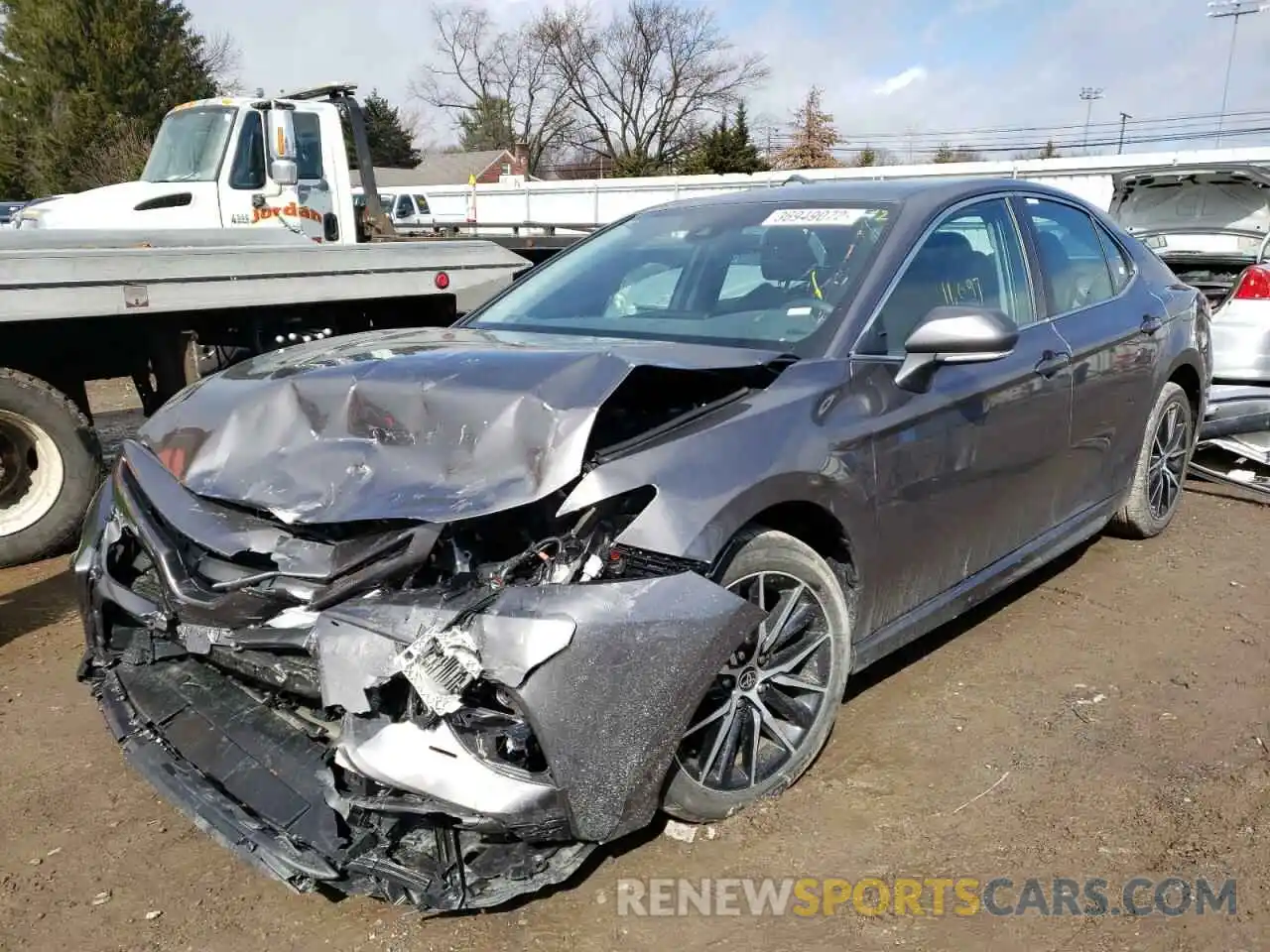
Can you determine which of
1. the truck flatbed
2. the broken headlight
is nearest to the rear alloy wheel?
the broken headlight

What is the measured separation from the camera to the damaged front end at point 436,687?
224 cm

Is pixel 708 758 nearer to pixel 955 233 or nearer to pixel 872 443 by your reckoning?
pixel 872 443

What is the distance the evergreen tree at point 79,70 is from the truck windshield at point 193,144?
3089 centimetres

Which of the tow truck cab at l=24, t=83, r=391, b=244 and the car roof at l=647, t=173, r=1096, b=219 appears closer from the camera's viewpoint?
the car roof at l=647, t=173, r=1096, b=219

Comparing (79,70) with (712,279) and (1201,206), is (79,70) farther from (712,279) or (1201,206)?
(712,279)

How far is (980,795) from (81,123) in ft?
132

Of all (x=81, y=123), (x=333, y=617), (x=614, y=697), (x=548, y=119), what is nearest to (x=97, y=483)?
(x=333, y=617)

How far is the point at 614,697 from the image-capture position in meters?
2.34

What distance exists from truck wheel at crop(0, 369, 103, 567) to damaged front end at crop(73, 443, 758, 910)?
300cm

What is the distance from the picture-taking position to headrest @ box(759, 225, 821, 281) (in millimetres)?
3562

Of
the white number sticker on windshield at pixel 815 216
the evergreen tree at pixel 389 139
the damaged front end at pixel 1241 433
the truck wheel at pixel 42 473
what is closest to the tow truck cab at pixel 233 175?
the truck wheel at pixel 42 473

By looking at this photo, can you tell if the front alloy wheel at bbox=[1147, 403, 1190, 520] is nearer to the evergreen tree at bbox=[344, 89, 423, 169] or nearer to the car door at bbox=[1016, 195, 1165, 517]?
the car door at bbox=[1016, 195, 1165, 517]

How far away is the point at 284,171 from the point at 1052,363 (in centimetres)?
699

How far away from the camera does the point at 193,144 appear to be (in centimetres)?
916
